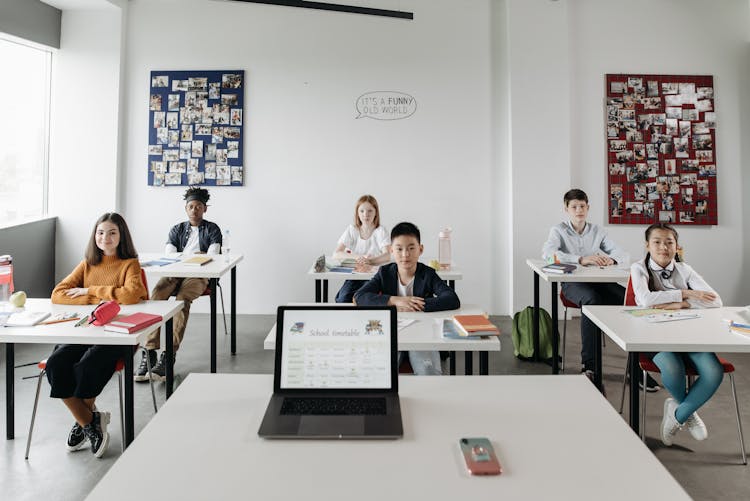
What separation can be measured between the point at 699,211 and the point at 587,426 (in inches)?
194

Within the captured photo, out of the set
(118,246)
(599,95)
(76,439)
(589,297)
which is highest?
(599,95)

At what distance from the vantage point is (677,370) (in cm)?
273

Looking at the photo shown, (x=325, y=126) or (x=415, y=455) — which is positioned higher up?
(x=325, y=126)

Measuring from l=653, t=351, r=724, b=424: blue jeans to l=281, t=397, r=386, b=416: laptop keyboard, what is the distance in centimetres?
186

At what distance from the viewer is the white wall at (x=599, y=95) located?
5.39 m

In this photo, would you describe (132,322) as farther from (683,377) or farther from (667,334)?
(683,377)

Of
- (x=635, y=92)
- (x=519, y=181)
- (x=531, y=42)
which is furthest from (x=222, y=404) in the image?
(x=635, y=92)

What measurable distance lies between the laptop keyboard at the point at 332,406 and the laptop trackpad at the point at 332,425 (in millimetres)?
28

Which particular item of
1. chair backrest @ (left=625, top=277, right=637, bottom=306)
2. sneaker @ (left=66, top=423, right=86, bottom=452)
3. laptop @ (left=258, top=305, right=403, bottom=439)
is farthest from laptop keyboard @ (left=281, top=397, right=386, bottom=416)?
Answer: chair backrest @ (left=625, top=277, right=637, bottom=306)

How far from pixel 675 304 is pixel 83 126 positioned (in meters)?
5.51

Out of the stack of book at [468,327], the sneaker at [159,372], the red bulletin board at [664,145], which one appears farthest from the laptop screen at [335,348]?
the red bulletin board at [664,145]

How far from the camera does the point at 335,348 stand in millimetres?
1651

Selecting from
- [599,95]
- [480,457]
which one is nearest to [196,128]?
[599,95]

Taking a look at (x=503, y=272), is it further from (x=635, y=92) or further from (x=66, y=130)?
(x=66, y=130)
